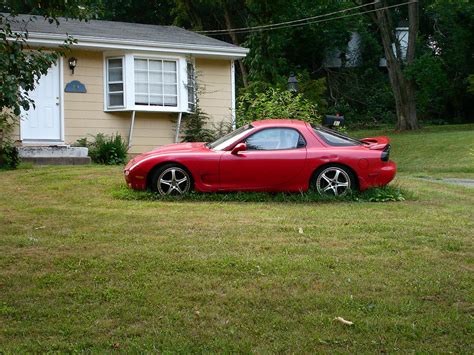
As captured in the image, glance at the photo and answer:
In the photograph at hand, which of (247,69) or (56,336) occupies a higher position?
(247,69)

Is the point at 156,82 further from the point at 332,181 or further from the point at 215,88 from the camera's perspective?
the point at 332,181

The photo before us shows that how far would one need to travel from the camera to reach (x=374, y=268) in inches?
235

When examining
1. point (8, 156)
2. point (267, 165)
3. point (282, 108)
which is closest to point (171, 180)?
point (267, 165)

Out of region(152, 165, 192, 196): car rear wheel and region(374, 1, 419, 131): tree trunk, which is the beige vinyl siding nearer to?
region(152, 165, 192, 196): car rear wheel

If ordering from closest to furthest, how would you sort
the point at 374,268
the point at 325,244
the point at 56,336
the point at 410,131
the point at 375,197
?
the point at 56,336, the point at 374,268, the point at 325,244, the point at 375,197, the point at 410,131

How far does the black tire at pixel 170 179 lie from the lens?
10086 millimetres

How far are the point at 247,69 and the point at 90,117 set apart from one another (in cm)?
1887

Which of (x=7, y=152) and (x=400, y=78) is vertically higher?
(x=400, y=78)

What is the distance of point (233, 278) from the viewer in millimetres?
5590

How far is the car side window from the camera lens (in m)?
10.4

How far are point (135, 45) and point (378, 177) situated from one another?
29.2ft

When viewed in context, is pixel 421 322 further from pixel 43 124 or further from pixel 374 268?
pixel 43 124

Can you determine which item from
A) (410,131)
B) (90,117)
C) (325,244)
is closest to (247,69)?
(410,131)

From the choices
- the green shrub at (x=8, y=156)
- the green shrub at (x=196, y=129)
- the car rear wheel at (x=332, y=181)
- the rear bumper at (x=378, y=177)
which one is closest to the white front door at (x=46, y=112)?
the green shrub at (x=8, y=156)
